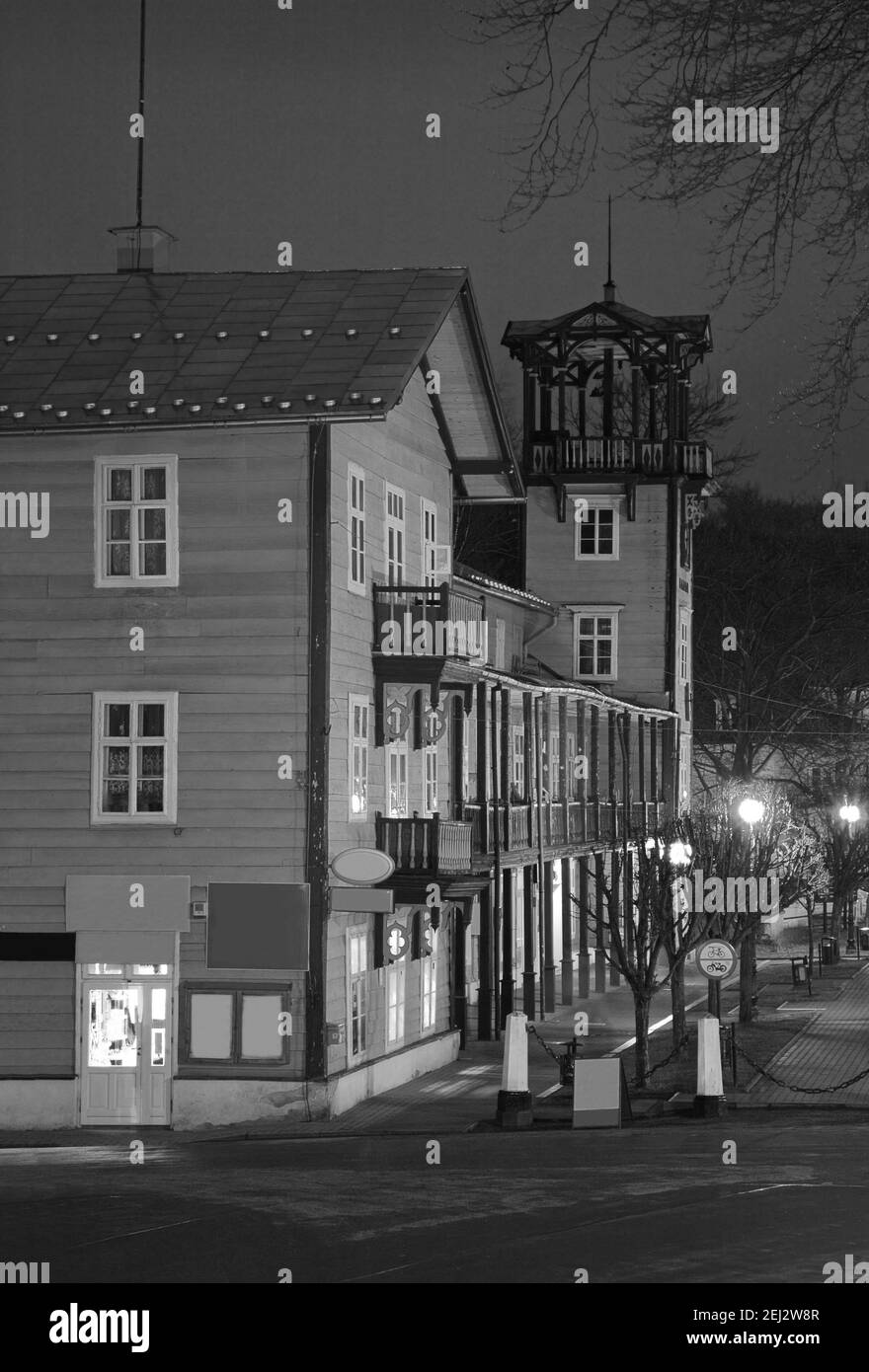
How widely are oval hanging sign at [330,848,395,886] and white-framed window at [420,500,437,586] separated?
22.6 ft

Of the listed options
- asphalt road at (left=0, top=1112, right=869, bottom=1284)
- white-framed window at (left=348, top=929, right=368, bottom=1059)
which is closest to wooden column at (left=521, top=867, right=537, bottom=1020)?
white-framed window at (left=348, top=929, right=368, bottom=1059)

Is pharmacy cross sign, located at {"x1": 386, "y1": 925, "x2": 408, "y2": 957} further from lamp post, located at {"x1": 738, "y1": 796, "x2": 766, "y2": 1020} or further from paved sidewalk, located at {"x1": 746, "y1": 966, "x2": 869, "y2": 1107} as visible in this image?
lamp post, located at {"x1": 738, "y1": 796, "x2": 766, "y2": 1020}

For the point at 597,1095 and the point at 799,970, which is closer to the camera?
the point at 597,1095

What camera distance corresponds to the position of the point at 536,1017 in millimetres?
40188

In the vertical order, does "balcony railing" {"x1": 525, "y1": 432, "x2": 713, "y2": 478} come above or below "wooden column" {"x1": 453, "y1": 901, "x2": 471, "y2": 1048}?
above

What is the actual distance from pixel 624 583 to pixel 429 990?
79.2 feet

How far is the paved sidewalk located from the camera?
89.0ft

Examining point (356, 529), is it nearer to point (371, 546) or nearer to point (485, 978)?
point (371, 546)

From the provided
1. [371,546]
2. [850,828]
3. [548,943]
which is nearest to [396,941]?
[371,546]

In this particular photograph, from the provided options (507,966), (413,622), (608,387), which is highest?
(608,387)

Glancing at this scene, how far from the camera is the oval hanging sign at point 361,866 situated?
26.3 m

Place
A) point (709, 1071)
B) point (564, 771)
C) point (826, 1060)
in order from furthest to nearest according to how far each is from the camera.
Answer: point (564, 771)
point (826, 1060)
point (709, 1071)

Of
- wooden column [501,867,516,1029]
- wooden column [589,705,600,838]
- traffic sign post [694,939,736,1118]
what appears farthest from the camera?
wooden column [589,705,600,838]

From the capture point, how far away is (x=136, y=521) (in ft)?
88.1
